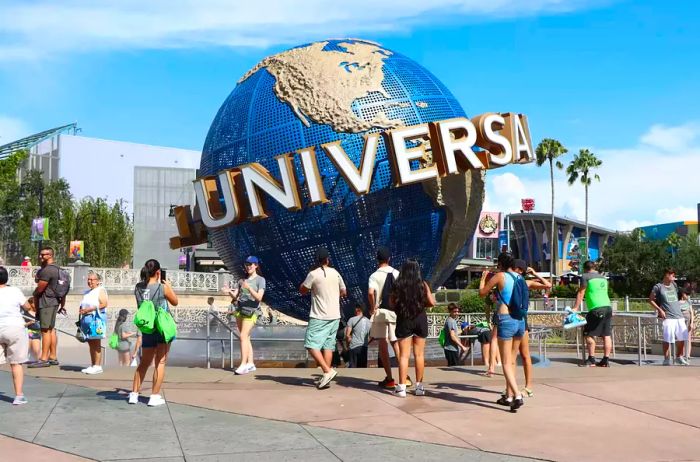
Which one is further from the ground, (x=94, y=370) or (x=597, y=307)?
(x=597, y=307)

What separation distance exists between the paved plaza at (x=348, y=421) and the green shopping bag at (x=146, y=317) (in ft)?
2.52

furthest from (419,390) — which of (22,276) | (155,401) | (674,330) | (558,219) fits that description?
(558,219)

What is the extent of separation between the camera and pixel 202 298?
31.2 m

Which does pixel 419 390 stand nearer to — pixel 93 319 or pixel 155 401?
pixel 155 401

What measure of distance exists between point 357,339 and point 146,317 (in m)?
5.24

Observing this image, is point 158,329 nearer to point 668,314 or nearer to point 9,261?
point 668,314

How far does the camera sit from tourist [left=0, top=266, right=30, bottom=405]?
7.28 metres

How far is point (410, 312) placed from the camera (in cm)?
799

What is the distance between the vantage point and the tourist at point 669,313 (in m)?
11.6

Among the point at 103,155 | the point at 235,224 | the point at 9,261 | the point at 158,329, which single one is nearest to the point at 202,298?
the point at 235,224

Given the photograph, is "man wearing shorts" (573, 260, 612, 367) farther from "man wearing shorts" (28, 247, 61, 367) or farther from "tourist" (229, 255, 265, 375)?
"man wearing shorts" (28, 247, 61, 367)

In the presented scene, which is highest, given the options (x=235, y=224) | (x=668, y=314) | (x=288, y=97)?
(x=288, y=97)

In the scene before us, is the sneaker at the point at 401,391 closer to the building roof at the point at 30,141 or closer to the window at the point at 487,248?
the building roof at the point at 30,141

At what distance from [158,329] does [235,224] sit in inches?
200
